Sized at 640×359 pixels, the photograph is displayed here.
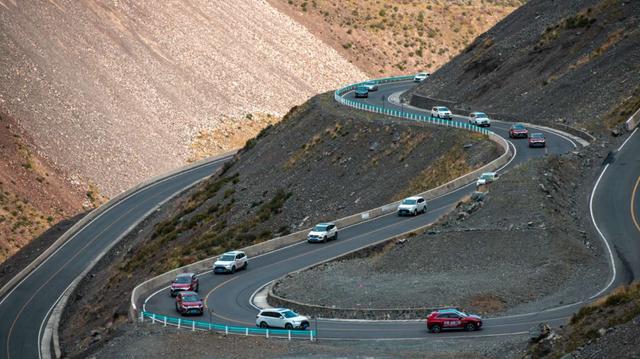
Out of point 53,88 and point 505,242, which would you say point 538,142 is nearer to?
point 505,242

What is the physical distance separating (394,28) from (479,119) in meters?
88.1

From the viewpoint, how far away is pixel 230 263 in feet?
202

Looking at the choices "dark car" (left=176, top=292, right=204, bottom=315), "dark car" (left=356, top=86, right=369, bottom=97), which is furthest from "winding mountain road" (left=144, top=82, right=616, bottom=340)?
"dark car" (left=356, top=86, right=369, bottom=97)

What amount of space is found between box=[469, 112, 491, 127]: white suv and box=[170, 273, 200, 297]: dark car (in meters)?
35.3

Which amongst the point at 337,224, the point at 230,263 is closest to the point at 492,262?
the point at 230,263

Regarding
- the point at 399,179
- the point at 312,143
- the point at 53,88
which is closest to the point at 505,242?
the point at 399,179

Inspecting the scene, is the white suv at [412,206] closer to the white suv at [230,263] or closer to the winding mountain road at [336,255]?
the winding mountain road at [336,255]

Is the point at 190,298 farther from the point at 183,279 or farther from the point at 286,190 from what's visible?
the point at 286,190

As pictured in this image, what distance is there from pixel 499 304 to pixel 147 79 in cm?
9026

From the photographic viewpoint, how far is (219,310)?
5338cm

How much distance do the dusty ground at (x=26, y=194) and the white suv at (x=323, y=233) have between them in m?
38.1

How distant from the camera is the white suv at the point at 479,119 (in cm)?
8788

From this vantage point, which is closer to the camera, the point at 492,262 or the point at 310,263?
the point at 492,262

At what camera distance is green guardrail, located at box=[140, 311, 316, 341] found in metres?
47.1
